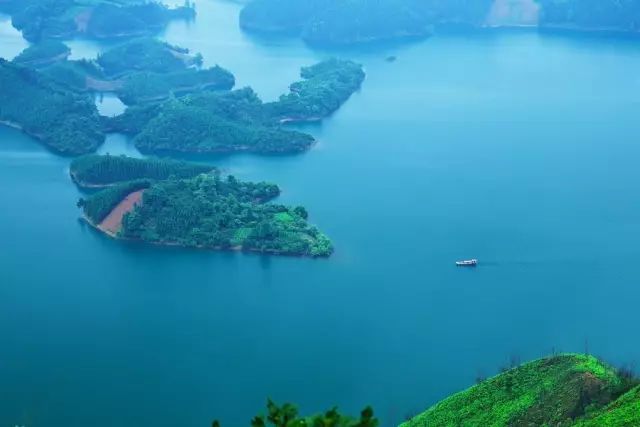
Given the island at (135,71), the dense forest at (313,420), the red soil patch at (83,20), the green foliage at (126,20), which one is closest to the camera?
the dense forest at (313,420)

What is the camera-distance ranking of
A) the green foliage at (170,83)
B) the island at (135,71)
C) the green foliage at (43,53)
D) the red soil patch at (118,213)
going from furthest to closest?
the green foliage at (43,53) < the island at (135,71) < the green foliage at (170,83) < the red soil patch at (118,213)

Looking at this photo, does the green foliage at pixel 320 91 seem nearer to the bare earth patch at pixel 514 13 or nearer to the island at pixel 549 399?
the bare earth patch at pixel 514 13

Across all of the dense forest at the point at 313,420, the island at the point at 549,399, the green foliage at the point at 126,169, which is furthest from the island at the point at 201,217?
the dense forest at the point at 313,420

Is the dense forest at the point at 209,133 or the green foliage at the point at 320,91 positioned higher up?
the green foliage at the point at 320,91

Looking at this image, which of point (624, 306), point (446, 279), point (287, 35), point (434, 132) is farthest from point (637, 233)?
point (287, 35)

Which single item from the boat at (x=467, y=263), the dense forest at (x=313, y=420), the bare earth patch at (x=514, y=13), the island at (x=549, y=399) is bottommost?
the dense forest at (x=313, y=420)

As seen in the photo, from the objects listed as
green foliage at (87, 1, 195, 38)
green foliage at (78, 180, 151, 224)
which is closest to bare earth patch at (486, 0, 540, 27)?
green foliage at (87, 1, 195, 38)

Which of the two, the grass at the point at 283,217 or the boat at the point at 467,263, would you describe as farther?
the grass at the point at 283,217
